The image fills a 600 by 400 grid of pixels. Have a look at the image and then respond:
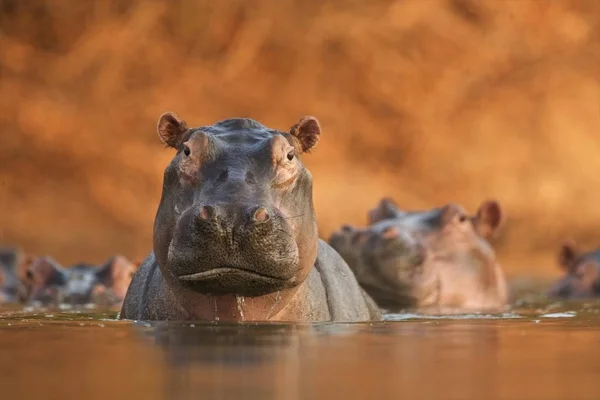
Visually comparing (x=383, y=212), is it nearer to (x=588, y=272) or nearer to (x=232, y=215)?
(x=588, y=272)

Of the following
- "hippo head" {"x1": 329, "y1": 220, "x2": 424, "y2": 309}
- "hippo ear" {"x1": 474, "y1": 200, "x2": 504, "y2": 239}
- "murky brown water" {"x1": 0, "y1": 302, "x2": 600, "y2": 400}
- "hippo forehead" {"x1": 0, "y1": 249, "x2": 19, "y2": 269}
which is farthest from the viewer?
"hippo forehead" {"x1": 0, "y1": 249, "x2": 19, "y2": 269}

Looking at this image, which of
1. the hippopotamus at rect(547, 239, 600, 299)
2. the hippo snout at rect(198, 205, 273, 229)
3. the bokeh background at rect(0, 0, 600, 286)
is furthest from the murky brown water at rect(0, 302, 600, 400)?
the bokeh background at rect(0, 0, 600, 286)

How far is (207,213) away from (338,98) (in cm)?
2090

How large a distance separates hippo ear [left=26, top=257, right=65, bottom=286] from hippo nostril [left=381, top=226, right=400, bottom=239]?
125 inches

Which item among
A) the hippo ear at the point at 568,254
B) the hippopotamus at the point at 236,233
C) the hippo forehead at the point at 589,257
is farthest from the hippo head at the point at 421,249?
the hippopotamus at the point at 236,233

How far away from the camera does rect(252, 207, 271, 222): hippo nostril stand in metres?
6.15

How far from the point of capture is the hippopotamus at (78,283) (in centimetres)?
1134

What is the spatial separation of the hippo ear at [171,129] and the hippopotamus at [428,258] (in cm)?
328

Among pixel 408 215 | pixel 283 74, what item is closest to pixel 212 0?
pixel 283 74

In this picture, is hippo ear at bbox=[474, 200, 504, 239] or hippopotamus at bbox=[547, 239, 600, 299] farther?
hippopotamus at bbox=[547, 239, 600, 299]

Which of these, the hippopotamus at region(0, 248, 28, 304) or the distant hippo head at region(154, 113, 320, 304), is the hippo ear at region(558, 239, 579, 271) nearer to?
the hippopotamus at region(0, 248, 28, 304)

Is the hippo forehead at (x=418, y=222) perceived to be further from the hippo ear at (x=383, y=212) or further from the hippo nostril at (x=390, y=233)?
the hippo nostril at (x=390, y=233)

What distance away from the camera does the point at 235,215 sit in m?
6.19

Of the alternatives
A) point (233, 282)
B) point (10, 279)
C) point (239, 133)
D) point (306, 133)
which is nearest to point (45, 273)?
point (10, 279)
